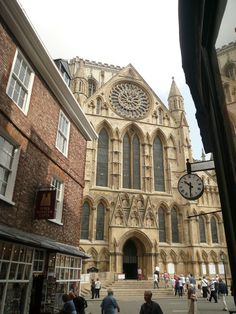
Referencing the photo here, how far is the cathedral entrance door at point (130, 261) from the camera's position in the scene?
26.7 meters

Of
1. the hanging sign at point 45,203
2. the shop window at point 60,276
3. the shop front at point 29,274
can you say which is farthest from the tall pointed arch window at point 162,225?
the hanging sign at point 45,203

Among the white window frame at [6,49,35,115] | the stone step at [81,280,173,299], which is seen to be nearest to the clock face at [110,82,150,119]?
the stone step at [81,280,173,299]

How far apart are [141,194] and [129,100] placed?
1208 centimetres

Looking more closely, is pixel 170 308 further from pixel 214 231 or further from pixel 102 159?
pixel 102 159

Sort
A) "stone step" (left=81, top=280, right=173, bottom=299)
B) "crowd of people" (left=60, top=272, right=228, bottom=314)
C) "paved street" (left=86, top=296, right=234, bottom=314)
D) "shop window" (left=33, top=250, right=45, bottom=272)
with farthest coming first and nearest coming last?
"stone step" (left=81, top=280, right=173, bottom=299), "paved street" (left=86, top=296, right=234, bottom=314), "shop window" (left=33, top=250, right=45, bottom=272), "crowd of people" (left=60, top=272, right=228, bottom=314)

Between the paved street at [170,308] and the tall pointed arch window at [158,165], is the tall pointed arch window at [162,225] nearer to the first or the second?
the tall pointed arch window at [158,165]

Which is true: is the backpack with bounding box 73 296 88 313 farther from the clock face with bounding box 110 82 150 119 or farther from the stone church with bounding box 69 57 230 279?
the clock face with bounding box 110 82 150 119

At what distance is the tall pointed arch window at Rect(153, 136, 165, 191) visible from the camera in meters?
30.6

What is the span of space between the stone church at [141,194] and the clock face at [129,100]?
0.12 meters

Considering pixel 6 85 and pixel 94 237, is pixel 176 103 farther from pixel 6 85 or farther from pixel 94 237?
pixel 6 85

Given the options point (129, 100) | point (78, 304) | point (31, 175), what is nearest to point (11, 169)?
point (31, 175)

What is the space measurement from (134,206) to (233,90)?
1008 inches

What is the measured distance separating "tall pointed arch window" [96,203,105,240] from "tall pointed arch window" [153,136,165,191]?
661cm

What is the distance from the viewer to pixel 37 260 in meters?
9.74
